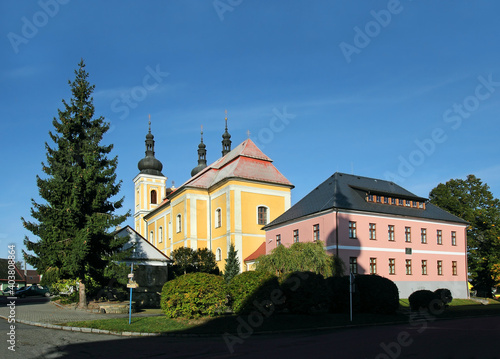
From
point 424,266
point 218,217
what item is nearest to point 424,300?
point 424,266

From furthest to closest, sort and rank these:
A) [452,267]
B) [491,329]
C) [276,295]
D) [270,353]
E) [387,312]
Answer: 1. [452,267]
2. [387,312]
3. [276,295]
4. [491,329]
5. [270,353]

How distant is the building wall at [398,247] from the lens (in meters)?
35.1

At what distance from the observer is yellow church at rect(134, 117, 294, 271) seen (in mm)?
45656

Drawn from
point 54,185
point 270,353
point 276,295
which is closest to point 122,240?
point 54,185

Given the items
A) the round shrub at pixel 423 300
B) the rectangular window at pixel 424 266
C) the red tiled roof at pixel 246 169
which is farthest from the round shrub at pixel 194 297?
the red tiled roof at pixel 246 169

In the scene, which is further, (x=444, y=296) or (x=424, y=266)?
(x=424, y=266)

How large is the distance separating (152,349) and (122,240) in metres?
14.4

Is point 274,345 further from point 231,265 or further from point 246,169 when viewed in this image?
point 246,169

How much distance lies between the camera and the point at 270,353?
12.1 metres

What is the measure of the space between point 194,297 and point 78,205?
939cm

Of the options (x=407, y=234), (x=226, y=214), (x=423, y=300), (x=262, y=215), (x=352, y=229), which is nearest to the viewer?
(x=423, y=300)

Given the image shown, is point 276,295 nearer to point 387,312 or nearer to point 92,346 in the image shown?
point 387,312

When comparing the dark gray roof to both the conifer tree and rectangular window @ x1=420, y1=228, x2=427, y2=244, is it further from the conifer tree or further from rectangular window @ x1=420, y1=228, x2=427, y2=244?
the conifer tree

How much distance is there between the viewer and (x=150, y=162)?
70.8 m
